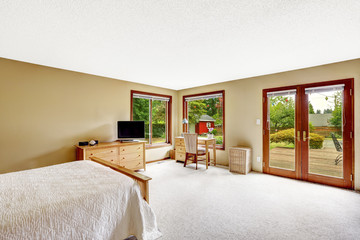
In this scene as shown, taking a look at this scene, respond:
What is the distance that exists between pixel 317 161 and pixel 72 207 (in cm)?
415

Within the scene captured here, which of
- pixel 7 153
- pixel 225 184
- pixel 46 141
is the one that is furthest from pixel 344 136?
pixel 7 153

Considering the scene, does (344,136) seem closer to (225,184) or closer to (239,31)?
(225,184)

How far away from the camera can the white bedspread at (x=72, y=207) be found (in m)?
1.18

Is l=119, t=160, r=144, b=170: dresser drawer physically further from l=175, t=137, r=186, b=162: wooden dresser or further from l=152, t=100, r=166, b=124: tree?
l=152, t=100, r=166, b=124: tree

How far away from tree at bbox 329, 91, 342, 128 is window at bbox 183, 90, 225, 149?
231cm

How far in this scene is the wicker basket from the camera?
12.9 ft

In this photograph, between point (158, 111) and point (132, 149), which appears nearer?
point (132, 149)

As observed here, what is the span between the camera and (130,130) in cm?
430

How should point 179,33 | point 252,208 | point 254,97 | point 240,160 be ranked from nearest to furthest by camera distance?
point 179,33 → point 252,208 → point 240,160 → point 254,97

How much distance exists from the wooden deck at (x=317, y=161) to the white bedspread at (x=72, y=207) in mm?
3215

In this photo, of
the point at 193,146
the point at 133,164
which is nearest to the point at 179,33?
the point at 193,146

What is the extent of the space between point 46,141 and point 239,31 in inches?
153

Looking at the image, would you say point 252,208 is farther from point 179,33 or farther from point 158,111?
point 158,111

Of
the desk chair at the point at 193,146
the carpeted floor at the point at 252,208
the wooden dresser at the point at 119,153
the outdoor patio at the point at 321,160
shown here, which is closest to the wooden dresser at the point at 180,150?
the desk chair at the point at 193,146
